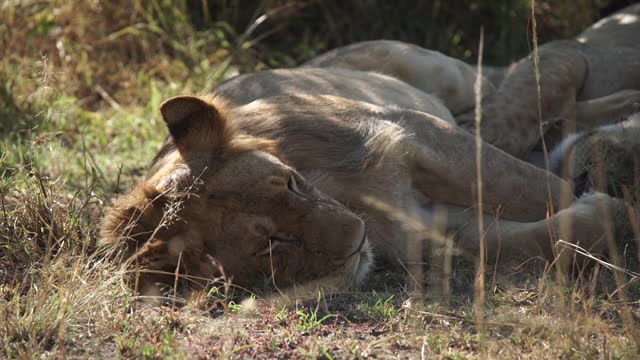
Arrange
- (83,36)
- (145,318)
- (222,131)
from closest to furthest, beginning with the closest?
(145,318) → (222,131) → (83,36)

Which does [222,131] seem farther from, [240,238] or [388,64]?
[388,64]

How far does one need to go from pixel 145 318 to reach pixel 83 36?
12.3 feet

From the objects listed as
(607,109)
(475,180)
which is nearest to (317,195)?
(475,180)

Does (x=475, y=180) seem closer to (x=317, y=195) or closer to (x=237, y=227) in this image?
(x=317, y=195)

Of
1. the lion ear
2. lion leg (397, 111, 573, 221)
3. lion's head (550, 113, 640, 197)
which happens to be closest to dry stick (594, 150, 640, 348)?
lion's head (550, 113, 640, 197)

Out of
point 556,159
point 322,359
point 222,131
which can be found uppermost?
point 222,131

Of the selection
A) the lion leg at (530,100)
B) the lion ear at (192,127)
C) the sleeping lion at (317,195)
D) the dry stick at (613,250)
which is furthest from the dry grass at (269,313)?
the lion leg at (530,100)

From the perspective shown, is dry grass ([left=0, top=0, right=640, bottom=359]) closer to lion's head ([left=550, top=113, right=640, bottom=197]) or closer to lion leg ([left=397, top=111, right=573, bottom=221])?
lion leg ([left=397, top=111, right=573, bottom=221])

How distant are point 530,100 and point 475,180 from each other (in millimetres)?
1263


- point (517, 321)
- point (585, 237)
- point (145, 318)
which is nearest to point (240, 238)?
point (145, 318)

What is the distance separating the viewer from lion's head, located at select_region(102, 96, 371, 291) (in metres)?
2.85

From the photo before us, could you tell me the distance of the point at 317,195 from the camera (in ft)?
9.80

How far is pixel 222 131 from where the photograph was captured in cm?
308

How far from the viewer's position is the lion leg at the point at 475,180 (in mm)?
3418
